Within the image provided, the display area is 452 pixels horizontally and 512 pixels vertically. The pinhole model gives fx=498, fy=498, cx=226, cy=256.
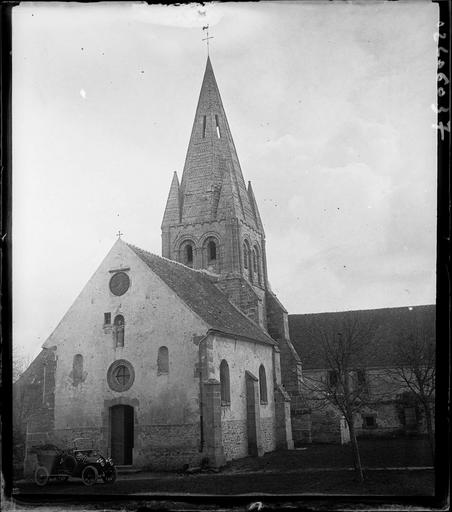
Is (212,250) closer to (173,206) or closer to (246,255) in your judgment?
(246,255)

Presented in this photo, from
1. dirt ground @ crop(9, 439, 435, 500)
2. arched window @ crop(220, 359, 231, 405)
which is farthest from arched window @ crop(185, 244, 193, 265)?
dirt ground @ crop(9, 439, 435, 500)

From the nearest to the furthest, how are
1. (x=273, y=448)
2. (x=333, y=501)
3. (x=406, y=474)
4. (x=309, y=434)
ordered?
(x=333, y=501) → (x=406, y=474) → (x=273, y=448) → (x=309, y=434)

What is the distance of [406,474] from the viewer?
243 inches

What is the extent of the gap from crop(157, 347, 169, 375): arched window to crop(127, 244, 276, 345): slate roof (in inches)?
80.2

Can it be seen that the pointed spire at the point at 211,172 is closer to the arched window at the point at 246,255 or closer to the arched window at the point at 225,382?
the arched window at the point at 246,255

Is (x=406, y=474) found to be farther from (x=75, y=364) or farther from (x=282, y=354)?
(x=282, y=354)

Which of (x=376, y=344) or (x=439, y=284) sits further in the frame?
(x=376, y=344)

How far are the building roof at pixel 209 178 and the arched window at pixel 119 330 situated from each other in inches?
647

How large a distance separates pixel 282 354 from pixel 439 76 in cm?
2946

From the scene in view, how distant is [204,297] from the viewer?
25.4 metres

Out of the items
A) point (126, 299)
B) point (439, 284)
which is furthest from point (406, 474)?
point (126, 299)

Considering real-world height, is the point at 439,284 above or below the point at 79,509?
above

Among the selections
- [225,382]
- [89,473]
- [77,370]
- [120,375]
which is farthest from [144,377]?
[89,473]

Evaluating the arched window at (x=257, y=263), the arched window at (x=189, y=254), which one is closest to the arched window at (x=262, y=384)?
the arched window at (x=257, y=263)
